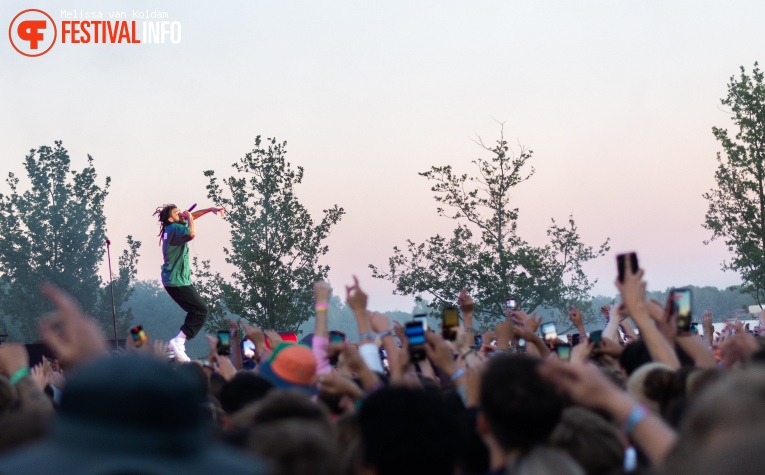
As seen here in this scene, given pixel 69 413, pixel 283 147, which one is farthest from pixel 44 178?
pixel 69 413

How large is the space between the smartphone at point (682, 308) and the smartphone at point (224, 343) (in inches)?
196

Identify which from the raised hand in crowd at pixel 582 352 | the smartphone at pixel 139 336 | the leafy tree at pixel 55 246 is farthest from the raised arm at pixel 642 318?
the leafy tree at pixel 55 246

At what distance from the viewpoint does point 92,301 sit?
53219 millimetres

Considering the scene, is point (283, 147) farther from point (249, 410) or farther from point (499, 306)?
point (249, 410)

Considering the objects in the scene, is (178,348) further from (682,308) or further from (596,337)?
(682,308)

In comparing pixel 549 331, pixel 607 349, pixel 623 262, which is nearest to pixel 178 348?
pixel 549 331

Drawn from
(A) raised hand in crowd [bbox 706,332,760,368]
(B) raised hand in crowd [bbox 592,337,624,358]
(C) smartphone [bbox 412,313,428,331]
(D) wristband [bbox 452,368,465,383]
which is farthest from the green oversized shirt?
(A) raised hand in crowd [bbox 706,332,760,368]

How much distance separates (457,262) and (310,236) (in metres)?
5.11

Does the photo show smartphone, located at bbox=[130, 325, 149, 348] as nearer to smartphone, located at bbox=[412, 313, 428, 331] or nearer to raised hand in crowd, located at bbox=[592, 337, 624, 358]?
smartphone, located at bbox=[412, 313, 428, 331]

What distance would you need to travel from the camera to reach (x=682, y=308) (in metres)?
6.20

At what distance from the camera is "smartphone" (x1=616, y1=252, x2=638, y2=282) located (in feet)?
18.6

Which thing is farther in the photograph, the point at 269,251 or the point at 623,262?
the point at 269,251

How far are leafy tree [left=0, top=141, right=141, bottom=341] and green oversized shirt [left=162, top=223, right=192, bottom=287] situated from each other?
118ft

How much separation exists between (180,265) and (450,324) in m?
10.2
